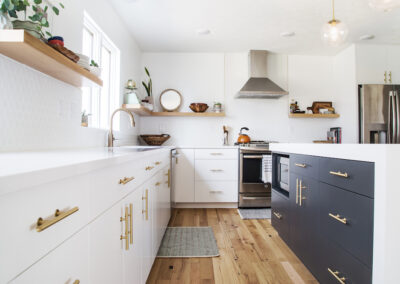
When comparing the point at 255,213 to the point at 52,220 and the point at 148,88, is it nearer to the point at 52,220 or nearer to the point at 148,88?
the point at 148,88

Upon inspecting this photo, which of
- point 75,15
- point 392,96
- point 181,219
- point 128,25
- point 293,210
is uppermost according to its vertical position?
point 128,25

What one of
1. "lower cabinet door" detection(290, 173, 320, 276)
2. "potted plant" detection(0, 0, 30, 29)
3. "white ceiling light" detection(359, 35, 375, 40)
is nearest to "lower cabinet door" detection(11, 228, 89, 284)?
"potted plant" detection(0, 0, 30, 29)

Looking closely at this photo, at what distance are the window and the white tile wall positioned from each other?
55 centimetres

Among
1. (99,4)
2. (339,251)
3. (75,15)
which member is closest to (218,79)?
(99,4)

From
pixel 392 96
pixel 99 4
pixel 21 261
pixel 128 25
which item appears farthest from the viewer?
pixel 392 96

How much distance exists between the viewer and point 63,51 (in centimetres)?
125

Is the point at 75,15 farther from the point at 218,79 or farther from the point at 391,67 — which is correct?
the point at 391,67

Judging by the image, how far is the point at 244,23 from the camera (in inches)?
114

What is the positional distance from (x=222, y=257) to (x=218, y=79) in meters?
2.83

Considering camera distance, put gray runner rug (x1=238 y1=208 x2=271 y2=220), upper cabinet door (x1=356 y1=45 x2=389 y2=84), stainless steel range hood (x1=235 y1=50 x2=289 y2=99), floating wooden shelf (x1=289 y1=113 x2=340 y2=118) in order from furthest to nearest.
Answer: floating wooden shelf (x1=289 y1=113 x2=340 y2=118) < stainless steel range hood (x1=235 y1=50 x2=289 y2=99) < upper cabinet door (x1=356 y1=45 x2=389 y2=84) < gray runner rug (x1=238 y1=208 x2=271 y2=220)

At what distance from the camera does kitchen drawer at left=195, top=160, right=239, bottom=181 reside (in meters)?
3.26

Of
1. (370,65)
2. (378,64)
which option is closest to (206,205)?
(370,65)

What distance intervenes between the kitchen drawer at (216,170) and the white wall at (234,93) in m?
0.64

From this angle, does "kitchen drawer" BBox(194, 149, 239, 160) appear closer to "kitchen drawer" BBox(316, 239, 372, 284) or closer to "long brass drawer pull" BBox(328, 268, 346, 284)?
"kitchen drawer" BBox(316, 239, 372, 284)
